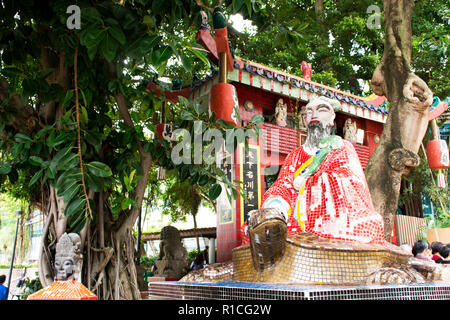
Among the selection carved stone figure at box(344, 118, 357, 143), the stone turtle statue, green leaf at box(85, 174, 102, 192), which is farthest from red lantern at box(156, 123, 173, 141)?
carved stone figure at box(344, 118, 357, 143)

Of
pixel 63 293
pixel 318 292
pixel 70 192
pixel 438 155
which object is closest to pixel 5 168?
pixel 70 192

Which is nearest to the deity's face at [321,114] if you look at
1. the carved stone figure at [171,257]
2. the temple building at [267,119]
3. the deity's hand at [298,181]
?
the deity's hand at [298,181]

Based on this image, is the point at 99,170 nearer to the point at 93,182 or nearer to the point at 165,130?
the point at 93,182

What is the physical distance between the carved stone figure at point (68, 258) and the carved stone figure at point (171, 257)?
5.57 m

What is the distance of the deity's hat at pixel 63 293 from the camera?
8.32 ft

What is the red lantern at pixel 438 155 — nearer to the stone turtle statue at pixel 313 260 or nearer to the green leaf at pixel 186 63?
the stone turtle statue at pixel 313 260

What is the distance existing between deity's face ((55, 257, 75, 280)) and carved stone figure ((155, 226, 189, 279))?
5.63m

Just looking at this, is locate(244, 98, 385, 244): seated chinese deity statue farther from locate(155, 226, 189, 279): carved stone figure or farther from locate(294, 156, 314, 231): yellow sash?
locate(155, 226, 189, 279): carved stone figure

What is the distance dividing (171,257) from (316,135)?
5416mm

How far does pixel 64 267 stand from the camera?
2.87 meters

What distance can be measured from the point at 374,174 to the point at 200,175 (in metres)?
4.77

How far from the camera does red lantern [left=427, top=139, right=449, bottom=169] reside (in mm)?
6859

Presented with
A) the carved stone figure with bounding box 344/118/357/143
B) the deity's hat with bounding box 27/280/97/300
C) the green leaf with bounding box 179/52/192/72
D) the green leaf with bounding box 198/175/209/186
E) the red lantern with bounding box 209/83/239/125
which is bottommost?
the deity's hat with bounding box 27/280/97/300

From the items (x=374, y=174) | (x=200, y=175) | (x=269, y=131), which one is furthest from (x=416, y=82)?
(x=200, y=175)
